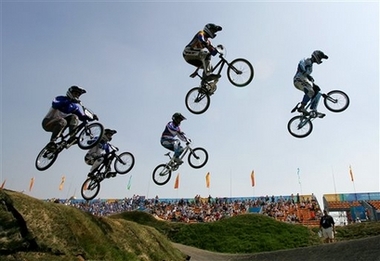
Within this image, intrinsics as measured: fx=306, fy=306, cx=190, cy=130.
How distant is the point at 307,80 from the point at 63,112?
10.5 m

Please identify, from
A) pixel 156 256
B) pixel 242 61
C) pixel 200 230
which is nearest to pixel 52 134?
pixel 156 256

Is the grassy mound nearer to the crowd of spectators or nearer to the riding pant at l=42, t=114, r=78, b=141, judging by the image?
the riding pant at l=42, t=114, r=78, b=141

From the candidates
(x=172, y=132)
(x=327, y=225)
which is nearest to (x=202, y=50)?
(x=172, y=132)

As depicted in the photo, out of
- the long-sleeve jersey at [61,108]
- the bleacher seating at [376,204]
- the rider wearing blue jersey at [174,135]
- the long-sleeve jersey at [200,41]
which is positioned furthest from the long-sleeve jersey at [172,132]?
the bleacher seating at [376,204]

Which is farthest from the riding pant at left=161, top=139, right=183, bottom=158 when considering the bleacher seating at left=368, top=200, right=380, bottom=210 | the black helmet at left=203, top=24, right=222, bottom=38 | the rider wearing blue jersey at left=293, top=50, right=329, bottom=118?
the bleacher seating at left=368, top=200, right=380, bottom=210

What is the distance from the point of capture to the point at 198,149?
15422 millimetres

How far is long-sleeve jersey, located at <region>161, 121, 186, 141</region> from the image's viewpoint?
14.8 m

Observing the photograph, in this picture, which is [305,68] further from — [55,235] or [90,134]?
[55,235]

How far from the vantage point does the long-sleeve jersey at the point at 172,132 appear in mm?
14789

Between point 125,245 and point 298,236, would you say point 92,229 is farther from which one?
point 298,236

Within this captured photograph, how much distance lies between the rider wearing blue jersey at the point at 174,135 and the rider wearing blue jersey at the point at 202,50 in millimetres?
2888

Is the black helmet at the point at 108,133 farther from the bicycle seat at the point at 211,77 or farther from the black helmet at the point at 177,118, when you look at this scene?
the bicycle seat at the point at 211,77

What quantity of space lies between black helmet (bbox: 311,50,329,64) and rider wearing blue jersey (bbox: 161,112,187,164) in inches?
255

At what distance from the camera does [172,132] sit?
14.8 meters
